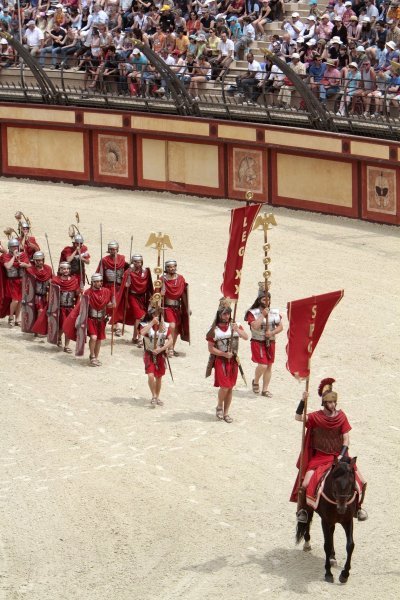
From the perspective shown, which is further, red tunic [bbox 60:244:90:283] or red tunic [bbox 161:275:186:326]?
red tunic [bbox 60:244:90:283]

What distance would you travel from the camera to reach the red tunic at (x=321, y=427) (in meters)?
14.8

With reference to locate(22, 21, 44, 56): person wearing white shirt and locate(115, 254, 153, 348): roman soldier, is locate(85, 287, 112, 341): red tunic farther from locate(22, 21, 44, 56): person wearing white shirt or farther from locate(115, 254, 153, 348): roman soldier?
locate(22, 21, 44, 56): person wearing white shirt

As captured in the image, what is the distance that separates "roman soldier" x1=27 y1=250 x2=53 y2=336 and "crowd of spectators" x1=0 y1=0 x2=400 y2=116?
295 inches

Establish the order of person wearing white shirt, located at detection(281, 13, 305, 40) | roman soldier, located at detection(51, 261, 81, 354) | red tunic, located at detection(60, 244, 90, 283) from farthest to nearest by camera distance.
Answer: person wearing white shirt, located at detection(281, 13, 305, 40) < red tunic, located at detection(60, 244, 90, 283) < roman soldier, located at detection(51, 261, 81, 354)

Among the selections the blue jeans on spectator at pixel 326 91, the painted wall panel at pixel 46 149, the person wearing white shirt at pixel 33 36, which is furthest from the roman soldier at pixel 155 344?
the person wearing white shirt at pixel 33 36

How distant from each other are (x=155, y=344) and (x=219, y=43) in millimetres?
13285

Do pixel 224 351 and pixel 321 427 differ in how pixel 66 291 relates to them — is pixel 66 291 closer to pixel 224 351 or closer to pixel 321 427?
pixel 224 351

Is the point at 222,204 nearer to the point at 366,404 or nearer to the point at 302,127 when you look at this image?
the point at 302,127

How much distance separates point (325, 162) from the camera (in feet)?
94.2

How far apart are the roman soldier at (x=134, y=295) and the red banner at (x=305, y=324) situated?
6.71 meters

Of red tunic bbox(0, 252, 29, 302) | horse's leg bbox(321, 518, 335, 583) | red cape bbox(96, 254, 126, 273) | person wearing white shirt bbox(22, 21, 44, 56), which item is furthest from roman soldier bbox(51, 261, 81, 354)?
person wearing white shirt bbox(22, 21, 44, 56)

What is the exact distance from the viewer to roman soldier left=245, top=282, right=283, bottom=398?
19.6 meters

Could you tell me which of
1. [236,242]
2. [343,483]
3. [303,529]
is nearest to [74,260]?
[236,242]

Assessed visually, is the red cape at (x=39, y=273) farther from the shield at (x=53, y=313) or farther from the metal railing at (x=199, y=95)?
the metal railing at (x=199, y=95)
